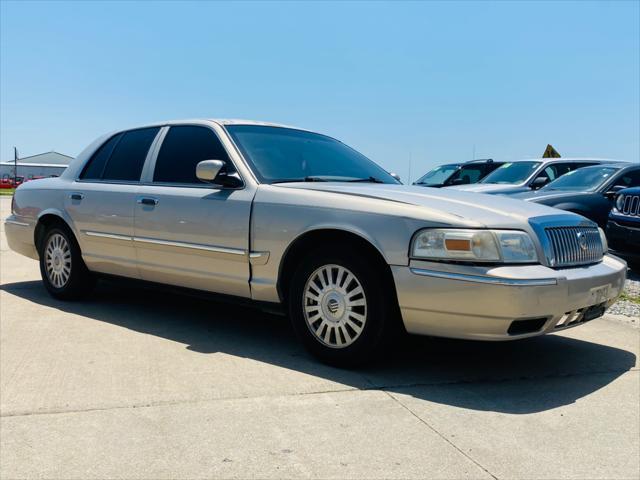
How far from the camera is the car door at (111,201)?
5340 millimetres

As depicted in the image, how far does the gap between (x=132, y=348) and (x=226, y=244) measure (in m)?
0.97

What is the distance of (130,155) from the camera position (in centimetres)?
563

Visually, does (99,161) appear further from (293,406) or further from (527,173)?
(527,173)

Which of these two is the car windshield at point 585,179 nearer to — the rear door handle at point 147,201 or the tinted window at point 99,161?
the tinted window at point 99,161

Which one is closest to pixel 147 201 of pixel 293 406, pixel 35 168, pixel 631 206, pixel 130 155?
pixel 130 155

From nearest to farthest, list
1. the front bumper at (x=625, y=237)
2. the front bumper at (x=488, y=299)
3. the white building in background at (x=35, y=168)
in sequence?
the front bumper at (x=488, y=299)
the front bumper at (x=625, y=237)
the white building in background at (x=35, y=168)

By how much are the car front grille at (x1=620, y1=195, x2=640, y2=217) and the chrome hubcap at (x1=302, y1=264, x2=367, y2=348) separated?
5.35m

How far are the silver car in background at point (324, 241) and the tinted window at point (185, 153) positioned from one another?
1cm

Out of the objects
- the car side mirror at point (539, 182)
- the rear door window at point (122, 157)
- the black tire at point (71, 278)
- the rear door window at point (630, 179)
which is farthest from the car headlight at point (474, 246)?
the car side mirror at point (539, 182)

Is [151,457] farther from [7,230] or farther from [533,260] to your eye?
[7,230]

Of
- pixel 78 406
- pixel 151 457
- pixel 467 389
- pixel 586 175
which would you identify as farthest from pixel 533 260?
pixel 586 175

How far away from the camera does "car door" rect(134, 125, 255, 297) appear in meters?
4.52

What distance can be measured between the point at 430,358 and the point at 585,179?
257 inches

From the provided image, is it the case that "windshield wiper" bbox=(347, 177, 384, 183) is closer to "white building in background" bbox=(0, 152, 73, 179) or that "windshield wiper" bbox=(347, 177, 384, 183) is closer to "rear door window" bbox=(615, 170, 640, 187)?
"rear door window" bbox=(615, 170, 640, 187)
